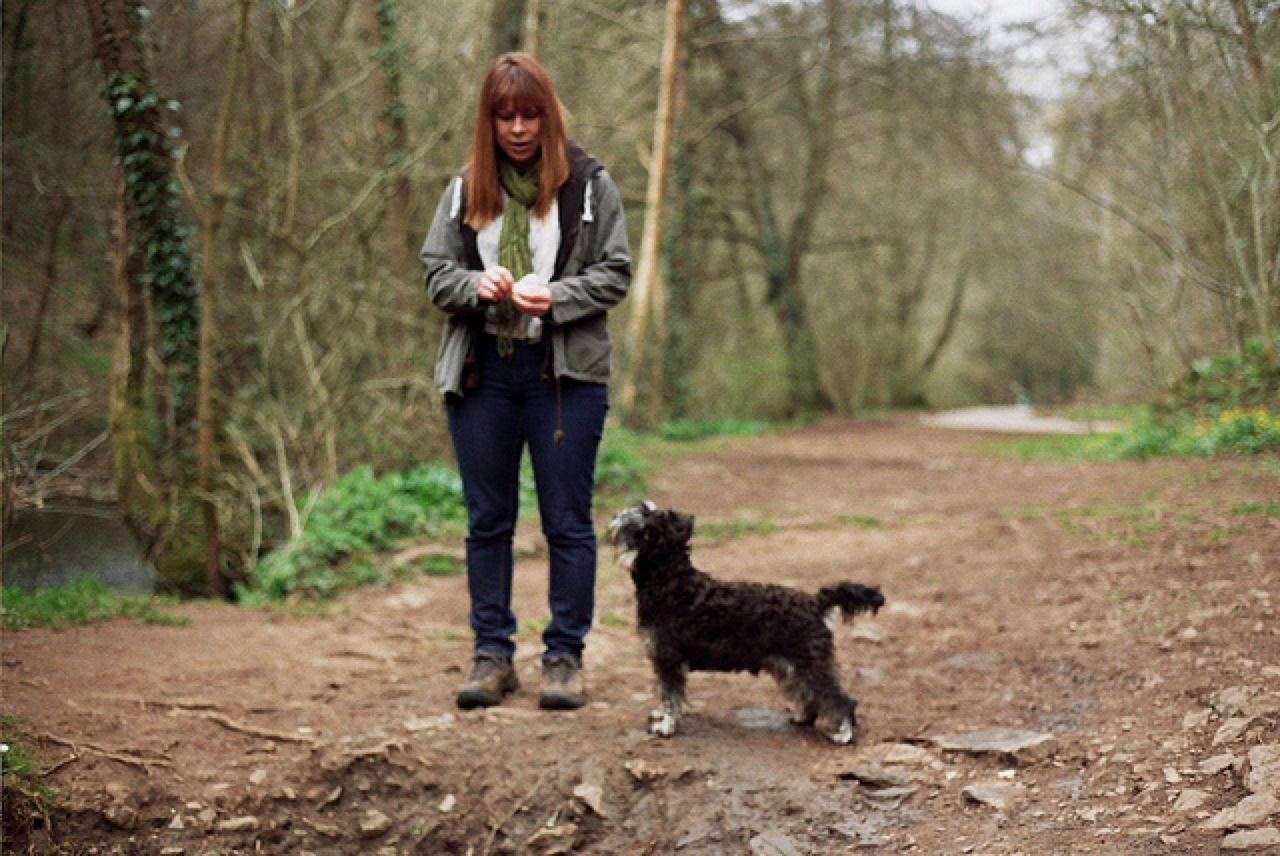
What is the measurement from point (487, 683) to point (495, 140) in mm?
2168

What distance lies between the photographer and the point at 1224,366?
1070 cm

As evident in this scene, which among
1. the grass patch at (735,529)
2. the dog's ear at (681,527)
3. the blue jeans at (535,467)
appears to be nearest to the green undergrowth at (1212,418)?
the grass patch at (735,529)

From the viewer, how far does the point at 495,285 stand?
3609mm

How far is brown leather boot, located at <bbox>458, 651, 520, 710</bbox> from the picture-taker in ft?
12.8

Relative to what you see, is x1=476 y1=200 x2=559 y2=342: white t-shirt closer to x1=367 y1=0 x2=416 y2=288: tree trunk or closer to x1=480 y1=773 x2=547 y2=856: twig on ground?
x1=480 y1=773 x2=547 y2=856: twig on ground

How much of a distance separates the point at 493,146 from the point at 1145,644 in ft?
11.2

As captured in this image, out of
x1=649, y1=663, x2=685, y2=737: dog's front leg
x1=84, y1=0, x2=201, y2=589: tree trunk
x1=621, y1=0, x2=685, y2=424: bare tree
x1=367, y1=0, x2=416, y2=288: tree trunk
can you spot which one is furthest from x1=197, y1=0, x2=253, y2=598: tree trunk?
x1=621, y1=0, x2=685, y2=424: bare tree

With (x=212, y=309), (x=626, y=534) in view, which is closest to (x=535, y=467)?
(x=626, y=534)

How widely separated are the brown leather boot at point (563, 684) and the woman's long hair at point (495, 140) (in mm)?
1796

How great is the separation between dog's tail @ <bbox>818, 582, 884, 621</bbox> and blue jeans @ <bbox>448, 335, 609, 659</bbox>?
3.11ft

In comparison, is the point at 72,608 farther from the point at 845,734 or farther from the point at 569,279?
the point at 845,734

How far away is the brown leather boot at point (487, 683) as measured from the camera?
3912mm

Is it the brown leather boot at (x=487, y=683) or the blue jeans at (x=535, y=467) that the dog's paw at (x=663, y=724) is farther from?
the brown leather boot at (x=487, y=683)

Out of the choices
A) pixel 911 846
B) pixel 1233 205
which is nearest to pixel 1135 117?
pixel 1233 205
